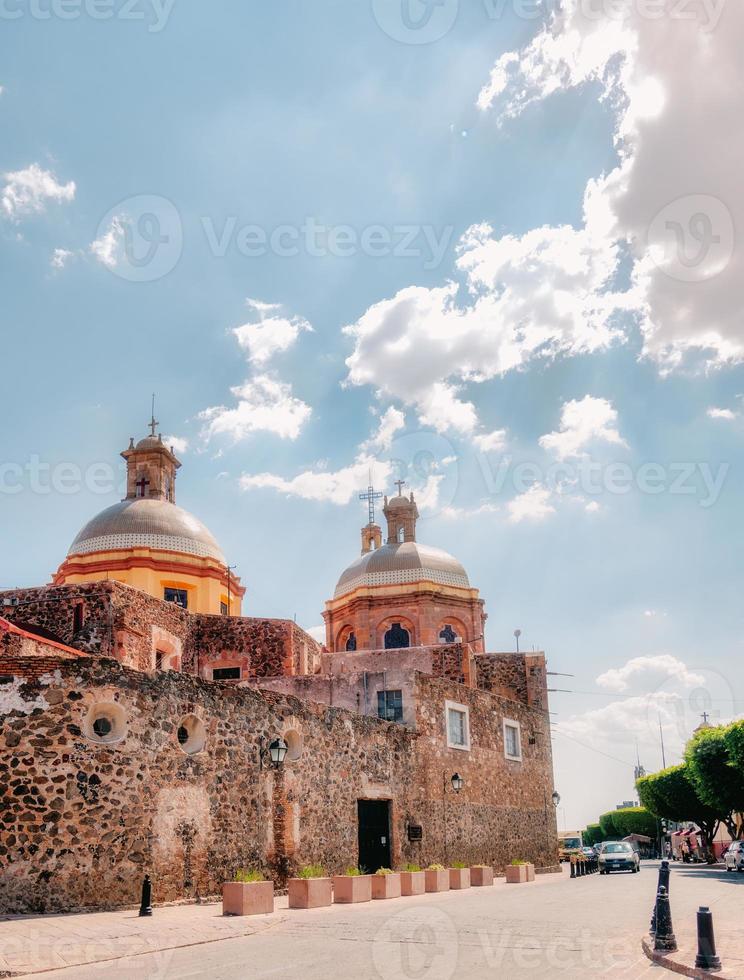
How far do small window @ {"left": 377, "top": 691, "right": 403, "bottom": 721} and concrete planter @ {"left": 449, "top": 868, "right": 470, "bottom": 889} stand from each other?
5087 mm

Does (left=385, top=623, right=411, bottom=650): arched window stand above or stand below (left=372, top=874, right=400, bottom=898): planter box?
above

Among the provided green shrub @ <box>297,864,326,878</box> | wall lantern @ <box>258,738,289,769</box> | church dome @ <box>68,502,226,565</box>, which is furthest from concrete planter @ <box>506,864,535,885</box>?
church dome @ <box>68,502,226,565</box>

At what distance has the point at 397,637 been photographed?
1658 inches

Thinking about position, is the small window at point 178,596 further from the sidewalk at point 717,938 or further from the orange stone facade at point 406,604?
the sidewalk at point 717,938

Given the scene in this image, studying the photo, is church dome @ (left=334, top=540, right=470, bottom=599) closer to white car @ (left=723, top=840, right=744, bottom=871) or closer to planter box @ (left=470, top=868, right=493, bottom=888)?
white car @ (left=723, top=840, right=744, bottom=871)

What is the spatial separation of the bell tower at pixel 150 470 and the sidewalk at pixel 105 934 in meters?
25.3

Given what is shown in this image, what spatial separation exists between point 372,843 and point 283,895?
477cm

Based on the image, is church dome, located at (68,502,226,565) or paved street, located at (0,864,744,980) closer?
paved street, located at (0,864,744,980)

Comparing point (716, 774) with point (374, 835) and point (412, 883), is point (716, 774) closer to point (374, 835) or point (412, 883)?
point (374, 835)

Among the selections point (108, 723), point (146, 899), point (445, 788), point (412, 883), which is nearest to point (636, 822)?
point (445, 788)

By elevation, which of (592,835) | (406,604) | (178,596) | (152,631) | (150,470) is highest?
(150,470)

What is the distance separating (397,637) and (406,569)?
3.19m

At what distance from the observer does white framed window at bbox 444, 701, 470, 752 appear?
27.9 metres

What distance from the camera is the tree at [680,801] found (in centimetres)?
4941
